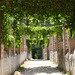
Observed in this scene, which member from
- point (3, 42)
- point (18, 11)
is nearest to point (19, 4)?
point (18, 11)

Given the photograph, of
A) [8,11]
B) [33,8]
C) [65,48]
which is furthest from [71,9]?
[65,48]

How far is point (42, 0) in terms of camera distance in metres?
4.89

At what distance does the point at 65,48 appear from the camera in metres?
13.3

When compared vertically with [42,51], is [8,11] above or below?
above

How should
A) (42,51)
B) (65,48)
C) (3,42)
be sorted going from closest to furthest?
(3,42), (65,48), (42,51)

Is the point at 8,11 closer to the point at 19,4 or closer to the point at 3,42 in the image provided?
the point at 19,4

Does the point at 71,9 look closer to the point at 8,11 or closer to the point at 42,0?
the point at 42,0

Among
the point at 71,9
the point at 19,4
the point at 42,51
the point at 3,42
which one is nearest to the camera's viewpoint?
the point at 71,9

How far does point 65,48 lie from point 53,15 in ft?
27.6

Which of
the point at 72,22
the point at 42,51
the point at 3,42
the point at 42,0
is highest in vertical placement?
the point at 42,0

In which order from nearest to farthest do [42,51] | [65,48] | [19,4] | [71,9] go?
[71,9]
[19,4]
[65,48]
[42,51]

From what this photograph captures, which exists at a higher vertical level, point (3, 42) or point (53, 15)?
point (53, 15)

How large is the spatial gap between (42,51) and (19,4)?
32.4m

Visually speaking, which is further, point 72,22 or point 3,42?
point 3,42
